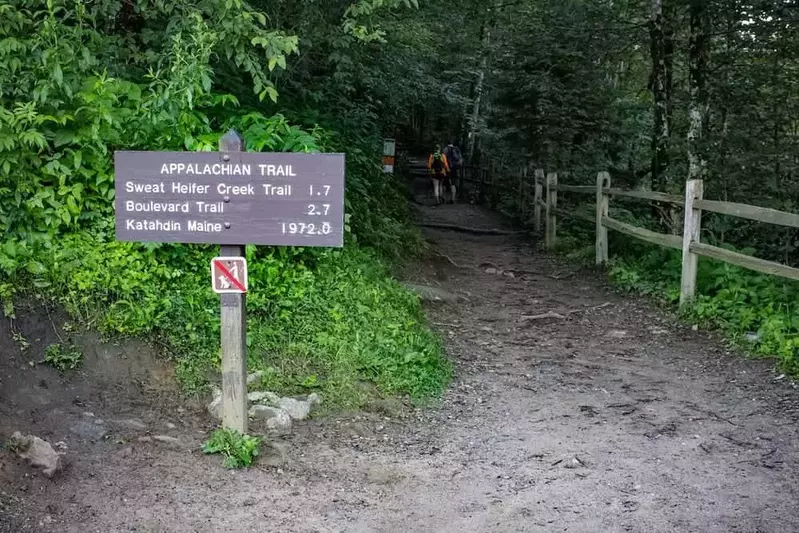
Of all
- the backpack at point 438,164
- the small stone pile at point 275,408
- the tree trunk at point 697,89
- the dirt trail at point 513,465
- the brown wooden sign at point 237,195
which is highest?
the tree trunk at point 697,89

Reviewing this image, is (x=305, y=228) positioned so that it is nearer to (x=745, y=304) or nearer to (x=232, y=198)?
(x=232, y=198)

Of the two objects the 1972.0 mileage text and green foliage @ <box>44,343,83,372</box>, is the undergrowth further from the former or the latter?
green foliage @ <box>44,343,83,372</box>

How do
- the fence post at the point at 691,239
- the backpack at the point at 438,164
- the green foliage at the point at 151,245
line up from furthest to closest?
the backpack at the point at 438,164 < the fence post at the point at 691,239 < the green foliage at the point at 151,245

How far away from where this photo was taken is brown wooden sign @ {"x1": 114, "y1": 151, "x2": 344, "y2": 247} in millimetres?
4609

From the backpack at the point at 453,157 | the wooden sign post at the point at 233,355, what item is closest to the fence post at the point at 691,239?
the wooden sign post at the point at 233,355

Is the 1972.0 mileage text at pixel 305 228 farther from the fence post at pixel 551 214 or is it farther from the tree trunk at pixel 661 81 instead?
the fence post at pixel 551 214

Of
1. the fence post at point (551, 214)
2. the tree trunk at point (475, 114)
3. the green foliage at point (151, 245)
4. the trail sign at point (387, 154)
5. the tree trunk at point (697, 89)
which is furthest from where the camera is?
the tree trunk at point (475, 114)

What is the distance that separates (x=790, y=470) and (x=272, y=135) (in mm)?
4354

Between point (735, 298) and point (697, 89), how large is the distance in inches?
172

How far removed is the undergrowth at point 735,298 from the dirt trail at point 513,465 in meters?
0.32

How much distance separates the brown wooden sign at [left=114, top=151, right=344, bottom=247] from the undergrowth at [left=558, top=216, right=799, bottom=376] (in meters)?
4.27

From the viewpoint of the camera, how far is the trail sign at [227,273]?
4.69 metres

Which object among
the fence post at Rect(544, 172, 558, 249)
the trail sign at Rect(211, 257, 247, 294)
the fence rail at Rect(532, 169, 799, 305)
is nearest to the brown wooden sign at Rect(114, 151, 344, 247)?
the trail sign at Rect(211, 257, 247, 294)

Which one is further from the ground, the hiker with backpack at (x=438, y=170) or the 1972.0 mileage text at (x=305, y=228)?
the hiker with backpack at (x=438, y=170)
